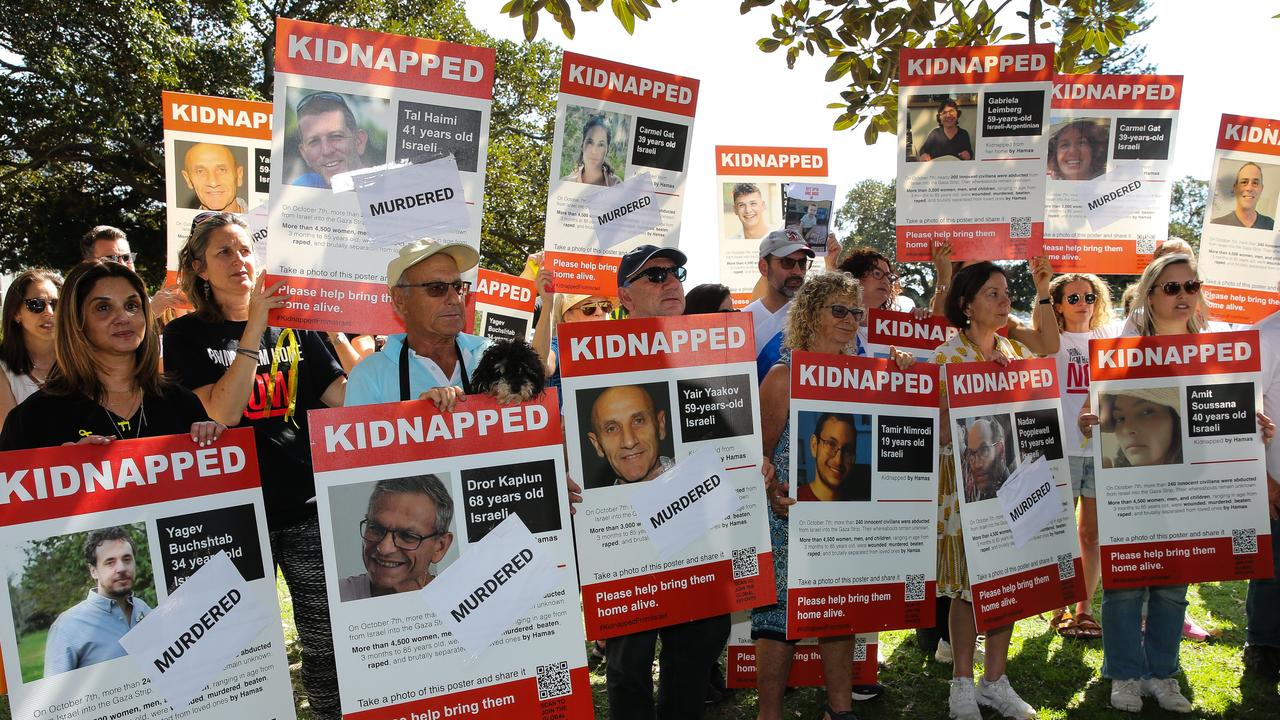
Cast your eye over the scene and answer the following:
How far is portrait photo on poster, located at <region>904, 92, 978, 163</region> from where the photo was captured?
4.89 metres

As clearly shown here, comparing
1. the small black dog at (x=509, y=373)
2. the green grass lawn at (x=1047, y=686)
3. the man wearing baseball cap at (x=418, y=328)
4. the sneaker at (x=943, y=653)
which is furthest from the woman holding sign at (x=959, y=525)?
the man wearing baseball cap at (x=418, y=328)

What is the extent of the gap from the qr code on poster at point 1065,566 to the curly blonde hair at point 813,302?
63.8 inches

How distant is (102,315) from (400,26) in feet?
65.3

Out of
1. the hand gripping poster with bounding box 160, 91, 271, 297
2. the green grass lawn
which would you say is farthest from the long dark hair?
the green grass lawn

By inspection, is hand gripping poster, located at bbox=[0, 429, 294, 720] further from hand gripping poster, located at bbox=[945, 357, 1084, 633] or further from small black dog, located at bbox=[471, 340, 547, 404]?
hand gripping poster, located at bbox=[945, 357, 1084, 633]

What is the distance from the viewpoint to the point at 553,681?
312 centimetres

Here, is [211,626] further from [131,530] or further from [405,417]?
[405,417]

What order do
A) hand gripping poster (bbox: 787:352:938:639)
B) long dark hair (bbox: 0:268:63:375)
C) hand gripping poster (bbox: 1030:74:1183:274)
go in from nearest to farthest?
1. hand gripping poster (bbox: 787:352:938:639)
2. long dark hair (bbox: 0:268:63:375)
3. hand gripping poster (bbox: 1030:74:1183:274)

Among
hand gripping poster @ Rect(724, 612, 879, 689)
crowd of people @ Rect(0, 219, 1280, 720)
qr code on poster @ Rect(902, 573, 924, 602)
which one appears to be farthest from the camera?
hand gripping poster @ Rect(724, 612, 879, 689)

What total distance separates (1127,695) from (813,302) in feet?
9.02

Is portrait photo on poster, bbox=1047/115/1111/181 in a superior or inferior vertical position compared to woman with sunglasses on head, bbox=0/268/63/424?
superior

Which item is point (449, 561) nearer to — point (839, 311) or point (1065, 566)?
point (839, 311)

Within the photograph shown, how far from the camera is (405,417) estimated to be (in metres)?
3.06

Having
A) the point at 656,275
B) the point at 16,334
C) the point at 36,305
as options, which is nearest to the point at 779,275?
the point at 656,275
